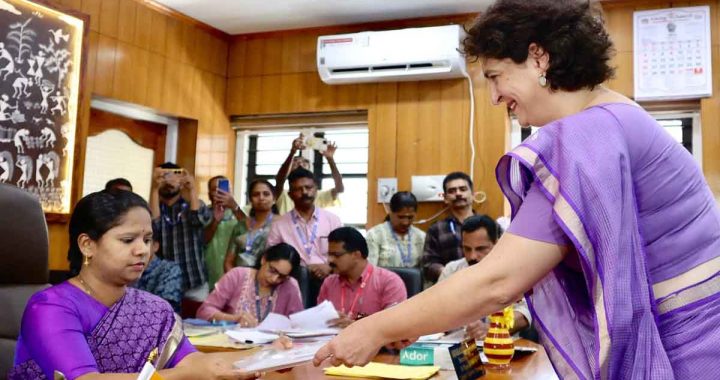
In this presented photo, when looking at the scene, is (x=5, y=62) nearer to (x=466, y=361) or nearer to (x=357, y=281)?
(x=357, y=281)

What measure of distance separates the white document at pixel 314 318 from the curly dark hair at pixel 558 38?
1.84 meters

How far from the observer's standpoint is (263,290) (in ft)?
12.0

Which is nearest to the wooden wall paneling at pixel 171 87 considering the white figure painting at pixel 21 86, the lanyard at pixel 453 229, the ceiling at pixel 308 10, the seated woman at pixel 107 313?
the ceiling at pixel 308 10

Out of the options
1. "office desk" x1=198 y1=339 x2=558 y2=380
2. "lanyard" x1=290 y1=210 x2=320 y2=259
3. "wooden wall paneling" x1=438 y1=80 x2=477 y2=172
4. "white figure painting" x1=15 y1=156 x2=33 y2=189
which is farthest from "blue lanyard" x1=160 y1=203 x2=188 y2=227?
"office desk" x1=198 y1=339 x2=558 y2=380

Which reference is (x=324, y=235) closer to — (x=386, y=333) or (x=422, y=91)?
(x=422, y=91)

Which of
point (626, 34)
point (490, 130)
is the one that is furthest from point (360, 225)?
point (626, 34)

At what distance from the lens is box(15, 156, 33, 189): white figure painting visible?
13.9ft

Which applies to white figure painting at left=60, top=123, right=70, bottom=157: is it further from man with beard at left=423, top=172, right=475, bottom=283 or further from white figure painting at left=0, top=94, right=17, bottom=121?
man with beard at left=423, top=172, right=475, bottom=283

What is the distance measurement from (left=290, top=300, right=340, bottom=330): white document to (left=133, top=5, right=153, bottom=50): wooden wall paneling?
3.11m

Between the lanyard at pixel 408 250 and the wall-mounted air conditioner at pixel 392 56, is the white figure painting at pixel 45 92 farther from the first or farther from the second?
the lanyard at pixel 408 250

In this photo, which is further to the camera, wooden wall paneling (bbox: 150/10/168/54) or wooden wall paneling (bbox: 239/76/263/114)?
wooden wall paneling (bbox: 239/76/263/114)

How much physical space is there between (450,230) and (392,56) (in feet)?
5.05

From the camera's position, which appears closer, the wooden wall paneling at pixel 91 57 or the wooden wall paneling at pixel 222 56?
the wooden wall paneling at pixel 91 57

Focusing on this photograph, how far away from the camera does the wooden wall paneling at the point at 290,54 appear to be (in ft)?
19.1
